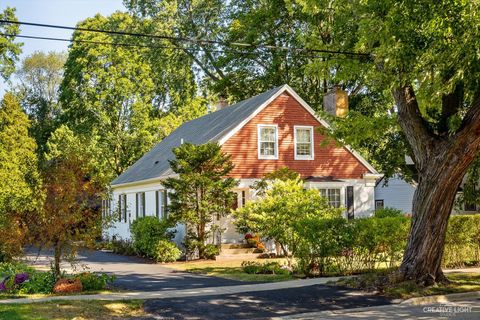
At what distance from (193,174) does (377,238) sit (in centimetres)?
866

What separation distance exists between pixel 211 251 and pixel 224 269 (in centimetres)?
A: 374

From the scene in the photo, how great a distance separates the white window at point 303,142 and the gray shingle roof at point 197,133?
7.70 ft

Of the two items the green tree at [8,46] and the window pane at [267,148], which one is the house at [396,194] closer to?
the window pane at [267,148]

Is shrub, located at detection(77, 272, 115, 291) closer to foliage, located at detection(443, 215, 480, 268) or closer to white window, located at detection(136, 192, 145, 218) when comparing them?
foliage, located at detection(443, 215, 480, 268)

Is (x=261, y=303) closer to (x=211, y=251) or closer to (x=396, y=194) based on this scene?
(x=211, y=251)

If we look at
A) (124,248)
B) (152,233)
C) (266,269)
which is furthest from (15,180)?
(266,269)

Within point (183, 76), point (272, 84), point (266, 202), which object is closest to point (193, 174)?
point (266, 202)

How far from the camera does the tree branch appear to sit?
13.9 metres

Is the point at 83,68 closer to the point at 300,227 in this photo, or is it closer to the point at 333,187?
the point at 333,187

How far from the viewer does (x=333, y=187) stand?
1090 inches

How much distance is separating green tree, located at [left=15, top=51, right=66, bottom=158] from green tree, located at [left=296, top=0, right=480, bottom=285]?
148 feet

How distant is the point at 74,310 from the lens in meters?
11.5

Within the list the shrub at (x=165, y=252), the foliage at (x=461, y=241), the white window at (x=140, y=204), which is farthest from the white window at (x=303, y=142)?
the foliage at (x=461, y=241)

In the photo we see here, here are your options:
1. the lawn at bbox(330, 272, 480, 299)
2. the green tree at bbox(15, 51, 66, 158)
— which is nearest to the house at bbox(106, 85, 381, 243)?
the lawn at bbox(330, 272, 480, 299)
